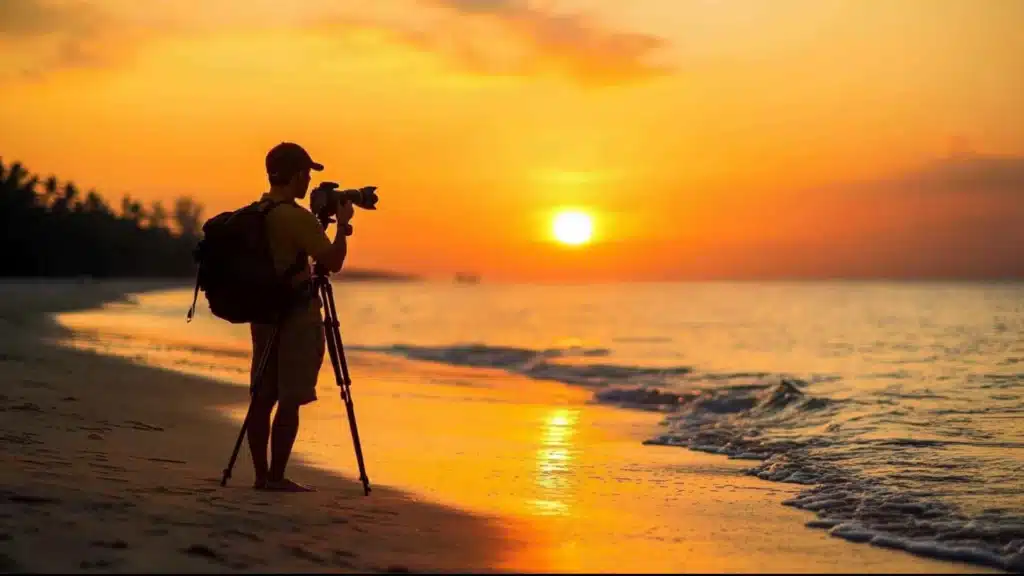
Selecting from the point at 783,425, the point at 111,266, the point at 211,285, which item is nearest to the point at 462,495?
the point at 211,285

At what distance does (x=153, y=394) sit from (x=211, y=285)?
6.76 meters

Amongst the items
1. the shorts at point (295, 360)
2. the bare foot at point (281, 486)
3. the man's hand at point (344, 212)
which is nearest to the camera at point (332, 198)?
the man's hand at point (344, 212)

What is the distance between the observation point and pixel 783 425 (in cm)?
1195

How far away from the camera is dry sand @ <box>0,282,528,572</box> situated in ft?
13.8

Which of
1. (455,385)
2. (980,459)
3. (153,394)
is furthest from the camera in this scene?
(455,385)

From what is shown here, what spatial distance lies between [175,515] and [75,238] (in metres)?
107

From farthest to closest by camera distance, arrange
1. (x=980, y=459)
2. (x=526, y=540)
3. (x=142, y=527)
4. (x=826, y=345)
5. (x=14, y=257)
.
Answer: (x=14, y=257) → (x=826, y=345) → (x=980, y=459) → (x=526, y=540) → (x=142, y=527)

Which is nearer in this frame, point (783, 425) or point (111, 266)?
point (783, 425)

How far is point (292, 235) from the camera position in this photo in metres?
5.83

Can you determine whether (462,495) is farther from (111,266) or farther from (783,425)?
(111,266)

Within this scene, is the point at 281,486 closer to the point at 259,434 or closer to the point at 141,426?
the point at 259,434

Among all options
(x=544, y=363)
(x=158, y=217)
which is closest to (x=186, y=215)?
(x=158, y=217)

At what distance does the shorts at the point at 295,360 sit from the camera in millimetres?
5855

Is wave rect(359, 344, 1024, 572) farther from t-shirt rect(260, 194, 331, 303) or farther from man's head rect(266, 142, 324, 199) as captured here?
man's head rect(266, 142, 324, 199)
